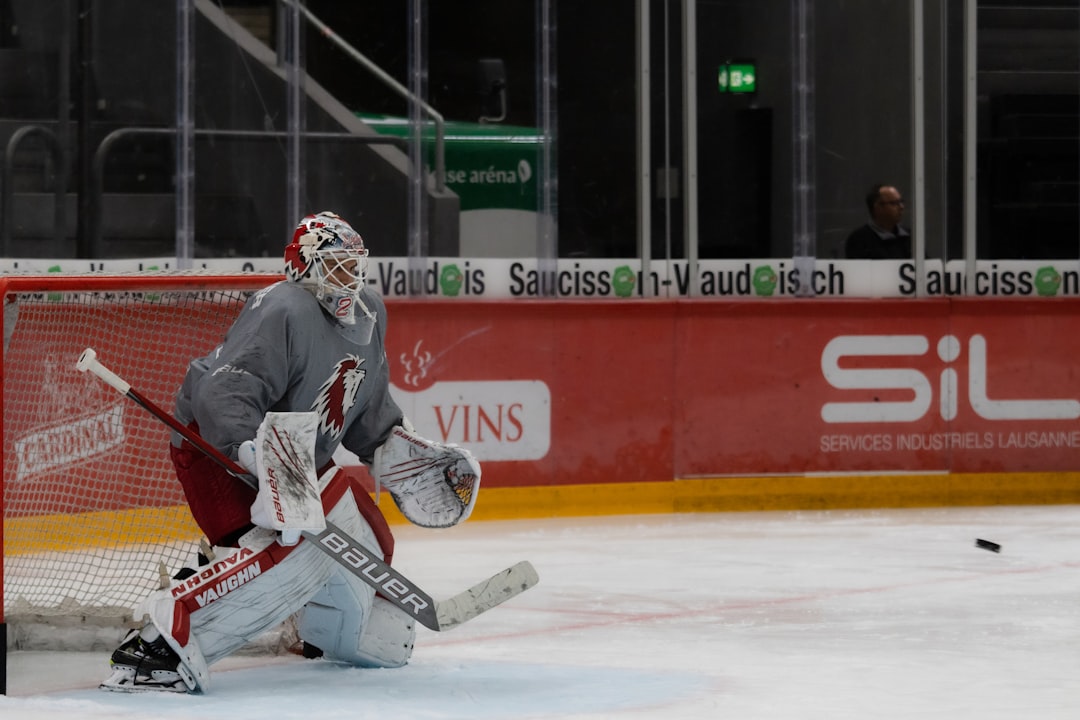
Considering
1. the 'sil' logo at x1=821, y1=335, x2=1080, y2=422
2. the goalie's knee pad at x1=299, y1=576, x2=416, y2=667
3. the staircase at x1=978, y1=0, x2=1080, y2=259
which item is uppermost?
the staircase at x1=978, y1=0, x2=1080, y2=259

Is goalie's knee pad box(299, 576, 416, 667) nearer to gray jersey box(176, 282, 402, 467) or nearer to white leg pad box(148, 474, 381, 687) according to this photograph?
white leg pad box(148, 474, 381, 687)

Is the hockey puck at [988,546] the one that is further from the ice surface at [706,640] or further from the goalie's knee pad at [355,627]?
the goalie's knee pad at [355,627]

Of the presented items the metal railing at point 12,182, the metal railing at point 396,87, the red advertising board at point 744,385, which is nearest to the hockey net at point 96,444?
the metal railing at point 12,182

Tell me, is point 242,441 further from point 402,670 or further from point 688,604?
point 688,604

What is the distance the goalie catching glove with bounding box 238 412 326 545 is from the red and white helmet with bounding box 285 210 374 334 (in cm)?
31

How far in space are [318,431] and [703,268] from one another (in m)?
4.17

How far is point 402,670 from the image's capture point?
4332 mm

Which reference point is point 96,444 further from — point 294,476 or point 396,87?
point 396,87

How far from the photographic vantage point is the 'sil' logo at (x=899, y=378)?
8062 millimetres

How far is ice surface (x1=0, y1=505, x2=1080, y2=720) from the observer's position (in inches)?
155

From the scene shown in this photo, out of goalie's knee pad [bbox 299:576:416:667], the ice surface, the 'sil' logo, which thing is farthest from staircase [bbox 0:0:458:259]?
goalie's knee pad [bbox 299:576:416:667]

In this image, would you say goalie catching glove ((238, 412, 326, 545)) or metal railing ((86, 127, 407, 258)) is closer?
goalie catching glove ((238, 412, 326, 545))

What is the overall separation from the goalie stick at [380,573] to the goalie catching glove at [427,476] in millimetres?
226

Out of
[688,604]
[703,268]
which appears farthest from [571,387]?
[688,604]
